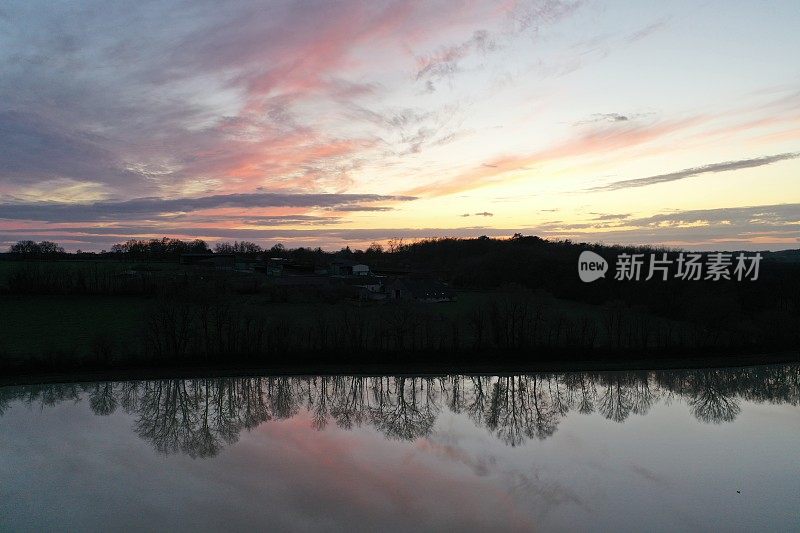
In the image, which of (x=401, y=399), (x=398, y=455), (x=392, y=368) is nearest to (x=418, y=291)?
(x=392, y=368)

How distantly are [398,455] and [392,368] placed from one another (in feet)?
39.6

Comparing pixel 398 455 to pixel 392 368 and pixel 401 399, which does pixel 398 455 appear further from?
pixel 392 368

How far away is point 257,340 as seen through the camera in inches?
1130

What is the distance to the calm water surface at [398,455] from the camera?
1147cm

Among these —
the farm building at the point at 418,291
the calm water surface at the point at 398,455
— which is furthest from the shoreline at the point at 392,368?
the farm building at the point at 418,291

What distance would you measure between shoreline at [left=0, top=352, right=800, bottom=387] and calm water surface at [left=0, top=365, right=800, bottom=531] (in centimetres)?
101

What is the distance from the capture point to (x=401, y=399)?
875 inches

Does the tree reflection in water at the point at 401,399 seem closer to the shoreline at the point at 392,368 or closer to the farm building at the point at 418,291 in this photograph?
the shoreline at the point at 392,368

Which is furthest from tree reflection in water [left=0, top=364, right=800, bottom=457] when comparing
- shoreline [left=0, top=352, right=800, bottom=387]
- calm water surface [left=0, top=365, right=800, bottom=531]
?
shoreline [left=0, top=352, right=800, bottom=387]

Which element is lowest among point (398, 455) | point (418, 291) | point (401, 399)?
point (401, 399)

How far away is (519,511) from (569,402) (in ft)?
36.9

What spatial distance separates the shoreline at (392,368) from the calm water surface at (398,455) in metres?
1.01

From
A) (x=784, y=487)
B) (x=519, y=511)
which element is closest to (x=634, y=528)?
(x=519, y=511)

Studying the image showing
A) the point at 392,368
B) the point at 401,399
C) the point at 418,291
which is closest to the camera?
the point at 401,399
